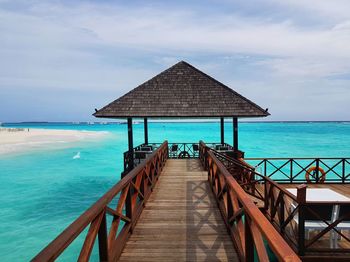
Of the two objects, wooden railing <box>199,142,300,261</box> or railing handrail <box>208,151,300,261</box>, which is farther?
wooden railing <box>199,142,300,261</box>

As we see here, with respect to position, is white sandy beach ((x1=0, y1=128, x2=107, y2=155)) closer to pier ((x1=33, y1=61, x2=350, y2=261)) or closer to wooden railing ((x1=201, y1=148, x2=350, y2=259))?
pier ((x1=33, y1=61, x2=350, y2=261))

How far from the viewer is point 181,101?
32.4 ft

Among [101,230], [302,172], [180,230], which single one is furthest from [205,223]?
[302,172]

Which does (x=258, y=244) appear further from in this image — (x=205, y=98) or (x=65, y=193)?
(x=65, y=193)

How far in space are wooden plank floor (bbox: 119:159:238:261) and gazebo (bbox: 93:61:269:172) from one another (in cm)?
379

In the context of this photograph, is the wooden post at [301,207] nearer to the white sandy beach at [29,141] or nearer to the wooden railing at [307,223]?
the wooden railing at [307,223]

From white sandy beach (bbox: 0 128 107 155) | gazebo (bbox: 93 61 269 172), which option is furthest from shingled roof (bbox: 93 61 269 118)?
white sandy beach (bbox: 0 128 107 155)

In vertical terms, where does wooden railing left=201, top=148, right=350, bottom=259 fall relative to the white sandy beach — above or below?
above

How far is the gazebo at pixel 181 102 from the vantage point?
9.44m

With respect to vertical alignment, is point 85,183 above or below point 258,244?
below

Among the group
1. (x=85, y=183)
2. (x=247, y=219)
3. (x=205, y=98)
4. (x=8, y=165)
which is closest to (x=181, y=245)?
(x=247, y=219)

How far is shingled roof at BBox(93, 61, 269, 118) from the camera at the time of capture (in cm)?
944

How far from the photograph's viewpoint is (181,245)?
3.48 meters

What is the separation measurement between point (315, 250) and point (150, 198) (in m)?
3.37
